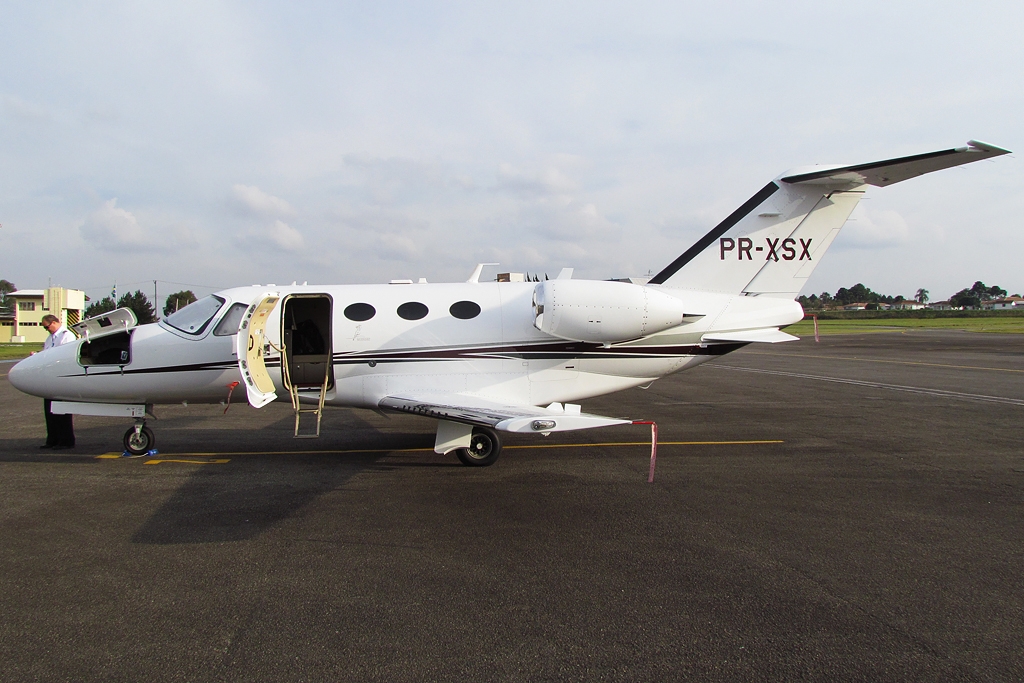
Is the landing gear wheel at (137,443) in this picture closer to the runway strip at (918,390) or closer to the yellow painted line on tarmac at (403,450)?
the yellow painted line on tarmac at (403,450)

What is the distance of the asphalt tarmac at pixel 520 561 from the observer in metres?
3.73

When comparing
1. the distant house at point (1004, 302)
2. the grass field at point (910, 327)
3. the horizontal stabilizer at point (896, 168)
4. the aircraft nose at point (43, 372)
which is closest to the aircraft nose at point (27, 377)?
the aircraft nose at point (43, 372)

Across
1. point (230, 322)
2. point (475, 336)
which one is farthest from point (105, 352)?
point (475, 336)

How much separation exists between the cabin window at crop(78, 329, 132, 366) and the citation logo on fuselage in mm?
9365

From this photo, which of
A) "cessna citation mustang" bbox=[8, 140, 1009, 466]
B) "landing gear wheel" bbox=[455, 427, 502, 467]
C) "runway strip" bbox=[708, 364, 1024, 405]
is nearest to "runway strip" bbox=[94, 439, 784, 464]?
"cessna citation mustang" bbox=[8, 140, 1009, 466]

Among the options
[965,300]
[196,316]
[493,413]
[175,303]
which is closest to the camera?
[493,413]

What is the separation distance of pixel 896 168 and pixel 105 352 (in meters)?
11.8

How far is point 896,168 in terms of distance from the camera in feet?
28.0

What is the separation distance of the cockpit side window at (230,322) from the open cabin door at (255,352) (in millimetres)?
976

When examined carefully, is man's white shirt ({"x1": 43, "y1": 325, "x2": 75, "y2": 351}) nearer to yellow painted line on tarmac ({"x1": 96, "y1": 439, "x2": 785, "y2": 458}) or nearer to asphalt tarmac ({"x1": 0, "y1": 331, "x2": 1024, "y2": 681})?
asphalt tarmac ({"x1": 0, "y1": 331, "x2": 1024, "y2": 681})

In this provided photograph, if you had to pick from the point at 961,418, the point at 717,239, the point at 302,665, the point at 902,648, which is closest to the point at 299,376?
the point at 302,665

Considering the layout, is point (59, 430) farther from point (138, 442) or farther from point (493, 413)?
point (493, 413)

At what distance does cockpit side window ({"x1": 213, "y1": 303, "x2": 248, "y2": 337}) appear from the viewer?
9.06 m

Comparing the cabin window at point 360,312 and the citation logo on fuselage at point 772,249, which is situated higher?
the citation logo on fuselage at point 772,249
